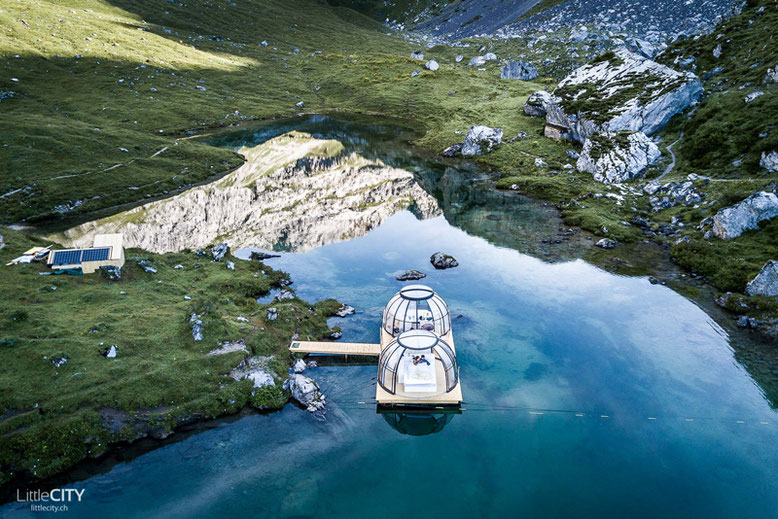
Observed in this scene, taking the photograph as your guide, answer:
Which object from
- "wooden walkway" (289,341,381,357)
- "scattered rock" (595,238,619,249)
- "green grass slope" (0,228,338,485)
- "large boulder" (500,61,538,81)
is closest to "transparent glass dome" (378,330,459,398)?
"wooden walkway" (289,341,381,357)

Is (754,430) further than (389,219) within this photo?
No

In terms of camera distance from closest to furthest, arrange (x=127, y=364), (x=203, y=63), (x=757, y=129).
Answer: (x=127, y=364)
(x=757, y=129)
(x=203, y=63)

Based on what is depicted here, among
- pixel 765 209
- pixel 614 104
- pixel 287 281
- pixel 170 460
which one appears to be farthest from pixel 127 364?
pixel 614 104

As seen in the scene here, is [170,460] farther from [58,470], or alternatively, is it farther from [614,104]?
[614,104]

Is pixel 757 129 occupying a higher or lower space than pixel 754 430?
higher

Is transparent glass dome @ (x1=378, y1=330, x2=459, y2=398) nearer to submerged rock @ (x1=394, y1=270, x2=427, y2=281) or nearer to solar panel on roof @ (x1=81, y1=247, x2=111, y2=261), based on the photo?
submerged rock @ (x1=394, y1=270, x2=427, y2=281)

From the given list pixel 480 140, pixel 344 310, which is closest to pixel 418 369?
pixel 344 310

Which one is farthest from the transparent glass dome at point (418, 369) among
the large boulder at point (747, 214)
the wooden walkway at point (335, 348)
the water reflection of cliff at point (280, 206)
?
the large boulder at point (747, 214)

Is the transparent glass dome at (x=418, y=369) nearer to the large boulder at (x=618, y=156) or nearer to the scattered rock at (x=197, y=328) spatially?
the scattered rock at (x=197, y=328)
